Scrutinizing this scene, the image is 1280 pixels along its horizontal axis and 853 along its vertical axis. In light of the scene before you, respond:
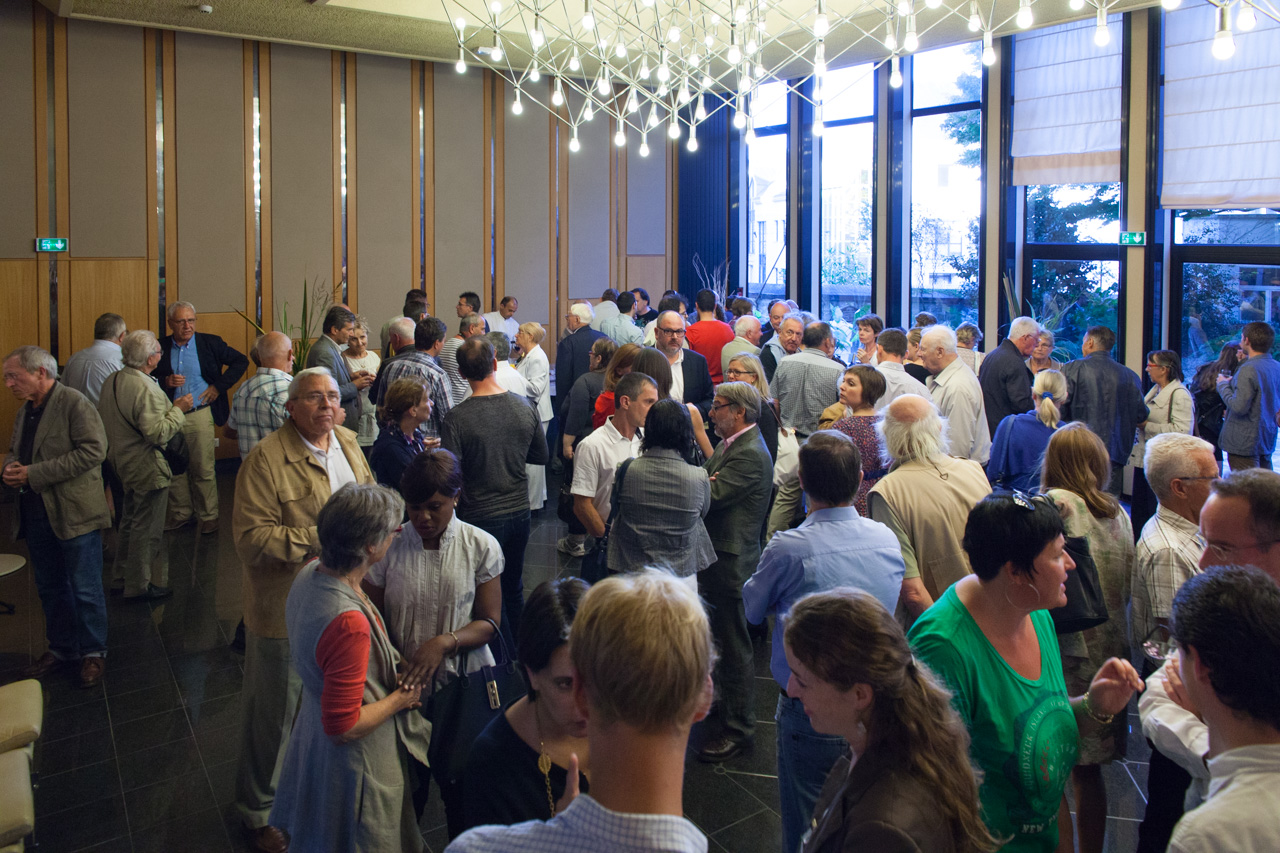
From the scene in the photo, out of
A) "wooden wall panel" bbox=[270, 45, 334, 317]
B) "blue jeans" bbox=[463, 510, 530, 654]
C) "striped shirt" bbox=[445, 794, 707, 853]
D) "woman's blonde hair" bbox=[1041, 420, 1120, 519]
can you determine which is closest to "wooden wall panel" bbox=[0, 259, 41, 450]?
"wooden wall panel" bbox=[270, 45, 334, 317]

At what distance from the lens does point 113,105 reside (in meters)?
9.07

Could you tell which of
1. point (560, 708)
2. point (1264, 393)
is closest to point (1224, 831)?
point (560, 708)

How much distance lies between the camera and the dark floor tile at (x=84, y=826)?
3.29m

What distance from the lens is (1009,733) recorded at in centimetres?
197

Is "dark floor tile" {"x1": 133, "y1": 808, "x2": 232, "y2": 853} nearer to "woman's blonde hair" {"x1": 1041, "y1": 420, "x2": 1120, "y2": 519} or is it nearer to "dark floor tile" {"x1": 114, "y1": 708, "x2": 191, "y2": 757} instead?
"dark floor tile" {"x1": 114, "y1": 708, "x2": 191, "y2": 757}

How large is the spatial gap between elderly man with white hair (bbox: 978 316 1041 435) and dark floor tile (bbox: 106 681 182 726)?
5170 mm

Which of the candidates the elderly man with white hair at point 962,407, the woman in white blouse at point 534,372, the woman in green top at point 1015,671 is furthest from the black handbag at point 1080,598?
the woman in white blouse at point 534,372

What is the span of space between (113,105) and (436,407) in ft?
21.2

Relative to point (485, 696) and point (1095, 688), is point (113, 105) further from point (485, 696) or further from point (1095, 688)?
point (1095, 688)

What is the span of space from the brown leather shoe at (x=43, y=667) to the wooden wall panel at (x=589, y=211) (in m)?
8.31

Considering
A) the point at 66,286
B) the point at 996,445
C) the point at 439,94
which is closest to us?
the point at 996,445

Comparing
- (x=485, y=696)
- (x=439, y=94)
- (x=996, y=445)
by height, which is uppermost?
(x=439, y=94)

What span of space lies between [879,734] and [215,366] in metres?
6.72

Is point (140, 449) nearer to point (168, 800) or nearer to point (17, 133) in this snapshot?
point (168, 800)
